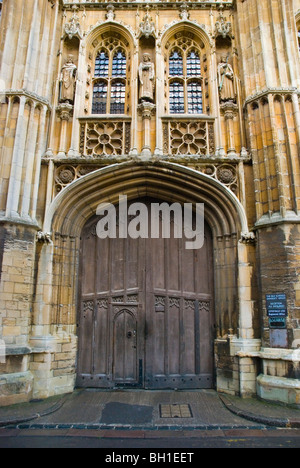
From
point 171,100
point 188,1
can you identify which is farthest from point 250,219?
point 188,1

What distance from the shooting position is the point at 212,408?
5.82 meters

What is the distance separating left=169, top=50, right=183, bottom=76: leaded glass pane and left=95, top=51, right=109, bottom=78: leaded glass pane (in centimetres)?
174

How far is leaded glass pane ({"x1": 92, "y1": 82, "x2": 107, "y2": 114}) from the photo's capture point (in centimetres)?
854

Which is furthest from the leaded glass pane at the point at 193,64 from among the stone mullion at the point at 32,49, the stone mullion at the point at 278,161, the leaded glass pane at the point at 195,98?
the stone mullion at the point at 32,49

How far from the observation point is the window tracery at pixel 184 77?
8.48m

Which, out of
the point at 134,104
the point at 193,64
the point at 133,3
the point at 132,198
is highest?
the point at 133,3

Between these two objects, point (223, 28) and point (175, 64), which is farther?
point (175, 64)

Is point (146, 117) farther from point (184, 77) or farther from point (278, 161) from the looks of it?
point (278, 161)

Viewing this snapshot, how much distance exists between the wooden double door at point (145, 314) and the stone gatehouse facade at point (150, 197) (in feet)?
0.10

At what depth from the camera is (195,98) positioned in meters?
8.55

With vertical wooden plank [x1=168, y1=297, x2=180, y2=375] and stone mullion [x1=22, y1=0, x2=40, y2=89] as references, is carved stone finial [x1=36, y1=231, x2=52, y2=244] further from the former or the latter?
stone mullion [x1=22, y1=0, x2=40, y2=89]

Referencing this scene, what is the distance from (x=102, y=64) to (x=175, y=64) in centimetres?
198

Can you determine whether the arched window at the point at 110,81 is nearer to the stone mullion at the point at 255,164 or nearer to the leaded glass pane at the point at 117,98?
the leaded glass pane at the point at 117,98

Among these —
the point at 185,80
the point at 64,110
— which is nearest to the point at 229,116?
the point at 185,80
